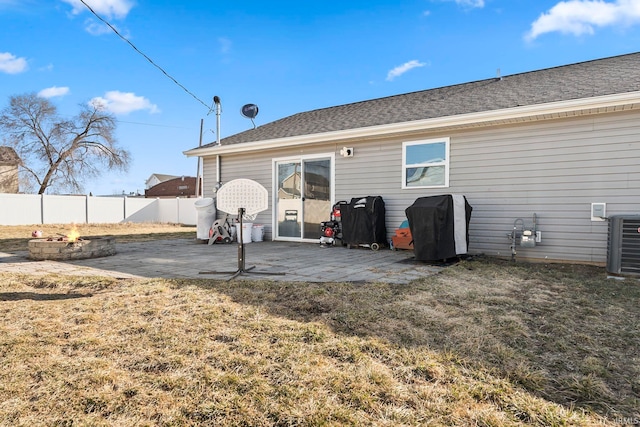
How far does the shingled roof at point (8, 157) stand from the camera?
20594 mm

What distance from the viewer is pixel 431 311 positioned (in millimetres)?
2807

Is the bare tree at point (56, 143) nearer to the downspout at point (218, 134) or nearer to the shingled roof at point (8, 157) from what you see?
the shingled roof at point (8, 157)

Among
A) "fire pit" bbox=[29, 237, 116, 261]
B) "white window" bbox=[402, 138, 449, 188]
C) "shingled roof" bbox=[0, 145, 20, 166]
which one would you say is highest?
"shingled roof" bbox=[0, 145, 20, 166]

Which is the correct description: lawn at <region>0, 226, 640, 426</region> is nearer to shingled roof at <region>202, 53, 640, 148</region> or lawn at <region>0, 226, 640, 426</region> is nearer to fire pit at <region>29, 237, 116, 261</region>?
fire pit at <region>29, 237, 116, 261</region>

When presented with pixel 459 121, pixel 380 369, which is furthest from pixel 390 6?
pixel 380 369

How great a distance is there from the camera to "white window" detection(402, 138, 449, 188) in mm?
6219

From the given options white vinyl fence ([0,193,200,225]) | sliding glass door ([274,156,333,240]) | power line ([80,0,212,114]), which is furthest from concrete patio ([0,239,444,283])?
white vinyl fence ([0,193,200,225])

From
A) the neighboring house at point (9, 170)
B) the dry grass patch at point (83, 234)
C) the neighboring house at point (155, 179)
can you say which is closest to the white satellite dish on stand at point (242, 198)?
the dry grass patch at point (83, 234)

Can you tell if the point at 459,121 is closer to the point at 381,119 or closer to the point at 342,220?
the point at 381,119

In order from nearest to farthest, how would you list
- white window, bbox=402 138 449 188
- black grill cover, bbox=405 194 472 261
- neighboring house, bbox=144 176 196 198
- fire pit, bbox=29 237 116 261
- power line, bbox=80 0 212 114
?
1. black grill cover, bbox=405 194 472 261
2. fire pit, bbox=29 237 116 261
3. white window, bbox=402 138 449 188
4. power line, bbox=80 0 212 114
5. neighboring house, bbox=144 176 196 198

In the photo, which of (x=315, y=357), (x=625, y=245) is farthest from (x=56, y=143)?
(x=625, y=245)

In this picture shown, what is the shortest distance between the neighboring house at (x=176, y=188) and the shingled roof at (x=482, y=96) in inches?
1219

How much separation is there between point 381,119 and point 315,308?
5.08 m

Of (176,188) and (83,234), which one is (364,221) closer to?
(83,234)
